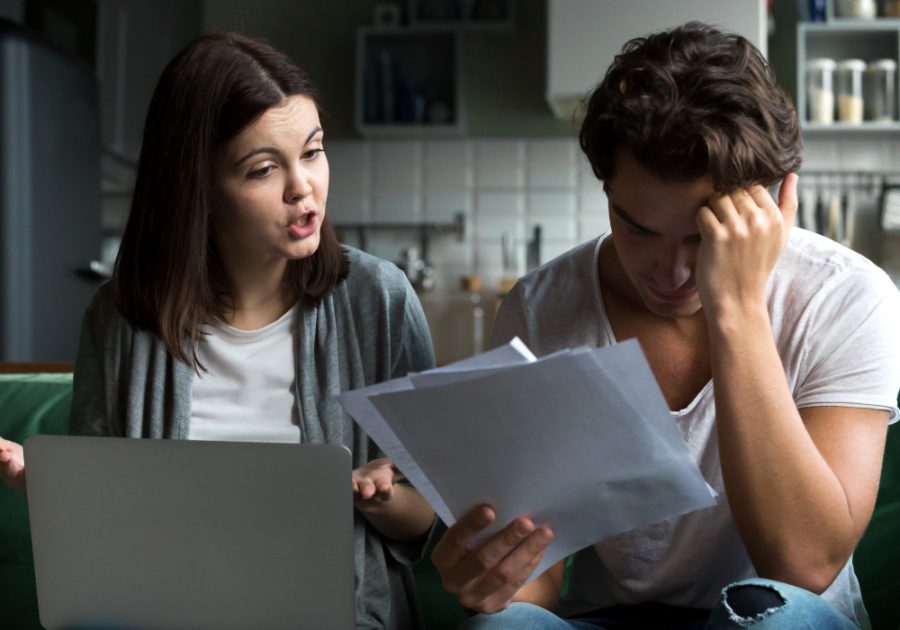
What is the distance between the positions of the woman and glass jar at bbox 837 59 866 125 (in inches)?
94.2

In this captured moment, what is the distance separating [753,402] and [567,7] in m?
2.43

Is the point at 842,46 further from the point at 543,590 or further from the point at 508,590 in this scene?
the point at 508,590

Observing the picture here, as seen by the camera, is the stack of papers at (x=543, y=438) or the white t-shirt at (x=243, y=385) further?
the white t-shirt at (x=243, y=385)

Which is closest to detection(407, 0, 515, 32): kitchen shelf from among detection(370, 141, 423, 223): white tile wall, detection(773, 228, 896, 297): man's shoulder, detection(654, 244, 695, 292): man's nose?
detection(370, 141, 423, 223): white tile wall

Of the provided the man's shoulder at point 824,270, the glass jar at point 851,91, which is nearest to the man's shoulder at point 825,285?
the man's shoulder at point 824,270

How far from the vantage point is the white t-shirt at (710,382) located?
33.7 inches

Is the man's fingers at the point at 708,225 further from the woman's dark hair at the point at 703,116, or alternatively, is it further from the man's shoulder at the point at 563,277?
the man's shoulder at the point at 563,277

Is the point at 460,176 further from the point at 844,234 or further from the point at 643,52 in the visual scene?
the point at 643,52

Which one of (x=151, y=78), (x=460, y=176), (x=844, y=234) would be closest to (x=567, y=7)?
(x=460, y=176)

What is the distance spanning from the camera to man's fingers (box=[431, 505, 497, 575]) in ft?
2.28

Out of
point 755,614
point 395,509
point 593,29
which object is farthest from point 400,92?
point 755,614

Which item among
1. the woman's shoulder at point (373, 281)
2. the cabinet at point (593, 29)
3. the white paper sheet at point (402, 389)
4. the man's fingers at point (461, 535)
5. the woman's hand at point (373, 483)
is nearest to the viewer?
the white paper sheet at point (402, 389)

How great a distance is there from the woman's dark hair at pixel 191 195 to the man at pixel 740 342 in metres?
0.42

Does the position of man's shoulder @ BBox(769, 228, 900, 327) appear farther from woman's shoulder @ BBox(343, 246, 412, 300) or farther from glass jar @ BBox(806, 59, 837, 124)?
glass jar @ BBox(806, 59, 837, 124)
